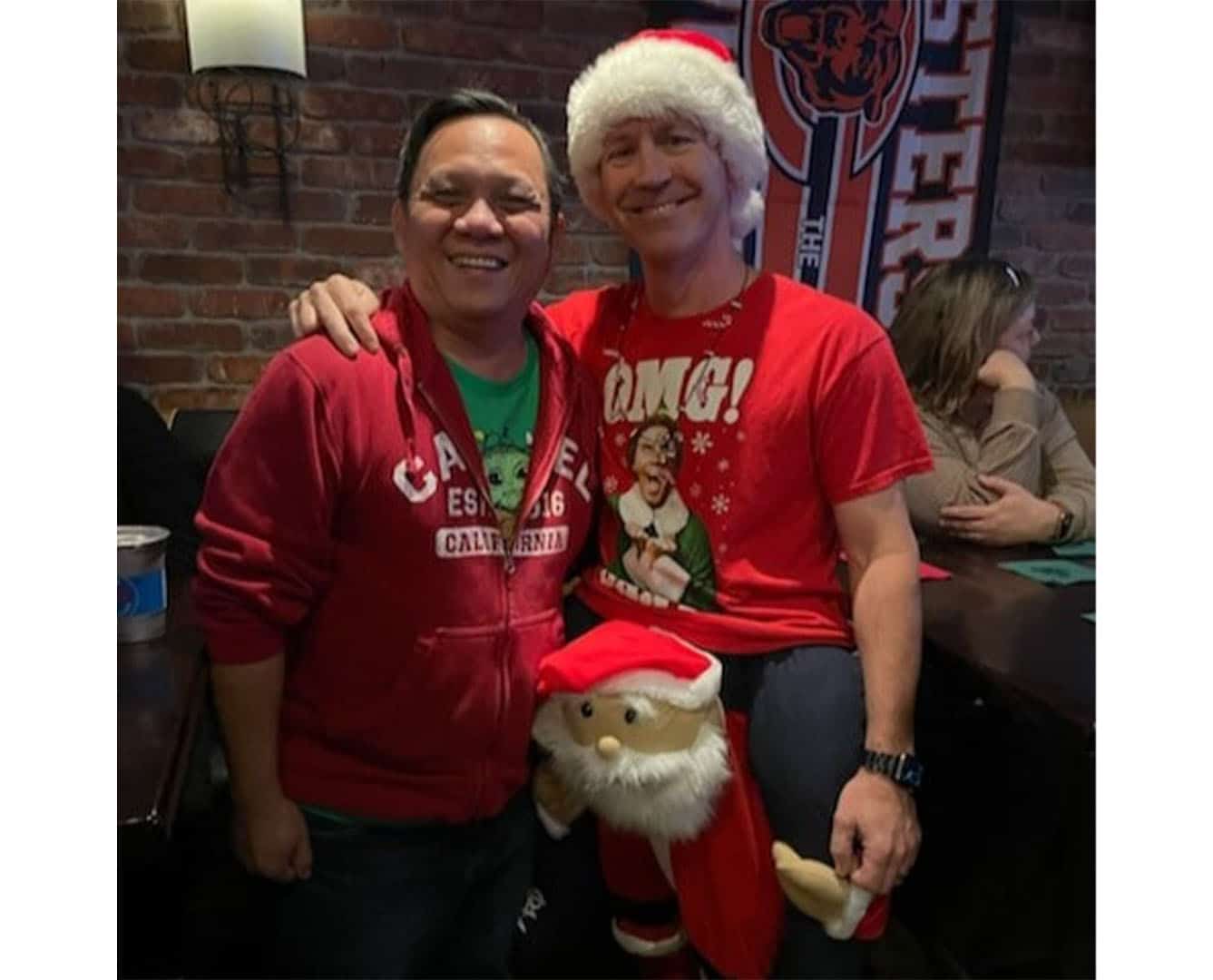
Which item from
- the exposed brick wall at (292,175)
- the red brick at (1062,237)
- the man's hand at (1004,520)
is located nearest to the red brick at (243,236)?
the exposed brick wall at (292,175)

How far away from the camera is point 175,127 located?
7.68 ft

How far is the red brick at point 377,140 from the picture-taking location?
2.44m

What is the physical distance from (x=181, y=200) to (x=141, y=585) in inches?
58.3

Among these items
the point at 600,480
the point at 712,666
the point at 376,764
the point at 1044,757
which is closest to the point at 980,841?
the point at 1044,757

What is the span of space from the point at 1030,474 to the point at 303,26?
5.78 ft

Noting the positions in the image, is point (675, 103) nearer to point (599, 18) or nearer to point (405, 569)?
point (405, 569)

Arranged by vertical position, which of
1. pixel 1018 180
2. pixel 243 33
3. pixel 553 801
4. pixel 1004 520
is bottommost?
pixel 553 801

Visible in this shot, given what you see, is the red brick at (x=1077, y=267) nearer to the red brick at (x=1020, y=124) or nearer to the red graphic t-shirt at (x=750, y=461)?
the red brick at (x=1020, y=124)

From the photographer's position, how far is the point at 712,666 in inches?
43.6

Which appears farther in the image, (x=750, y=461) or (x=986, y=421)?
(x=986, y=421)

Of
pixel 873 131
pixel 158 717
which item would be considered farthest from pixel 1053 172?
pixel 158 717

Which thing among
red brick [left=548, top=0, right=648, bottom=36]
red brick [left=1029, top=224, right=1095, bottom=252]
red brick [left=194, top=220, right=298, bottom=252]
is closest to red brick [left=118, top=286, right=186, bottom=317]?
red brick [left=194, top=220, right=298, bottom=252]

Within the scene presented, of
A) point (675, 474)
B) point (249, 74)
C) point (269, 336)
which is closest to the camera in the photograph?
point (675, 474)
